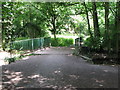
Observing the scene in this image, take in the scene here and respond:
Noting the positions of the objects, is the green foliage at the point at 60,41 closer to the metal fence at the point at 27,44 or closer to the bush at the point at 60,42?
the bush at the point at 60,42

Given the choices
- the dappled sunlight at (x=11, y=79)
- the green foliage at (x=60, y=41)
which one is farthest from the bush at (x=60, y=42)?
the dappled sunlight at (x=11, y=79)

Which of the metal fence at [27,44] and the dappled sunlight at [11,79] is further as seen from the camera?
the metal fence at [27,44]

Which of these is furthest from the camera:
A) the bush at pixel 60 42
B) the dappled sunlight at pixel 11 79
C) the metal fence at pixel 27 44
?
the bush at pixel 60 42

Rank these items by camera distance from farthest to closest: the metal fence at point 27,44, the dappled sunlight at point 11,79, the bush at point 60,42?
the bush at point 60,42
the metal fence at point 27,44
the dappled sunlight at point 11,79

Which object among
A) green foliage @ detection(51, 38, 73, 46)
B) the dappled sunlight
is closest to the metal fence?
the dappled sunlight

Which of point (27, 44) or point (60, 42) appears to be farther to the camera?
point (60, 42)

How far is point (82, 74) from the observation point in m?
6.41

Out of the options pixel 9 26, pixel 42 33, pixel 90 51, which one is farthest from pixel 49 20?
pixel 90 51

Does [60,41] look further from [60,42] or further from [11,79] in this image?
[11,79]

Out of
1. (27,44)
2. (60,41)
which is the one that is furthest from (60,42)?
(27,44)

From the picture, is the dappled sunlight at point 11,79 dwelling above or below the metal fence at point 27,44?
below

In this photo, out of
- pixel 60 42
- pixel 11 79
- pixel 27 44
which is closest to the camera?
pixel 11 79

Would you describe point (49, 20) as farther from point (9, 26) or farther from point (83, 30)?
point (9, 26)

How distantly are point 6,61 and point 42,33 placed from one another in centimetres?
1726
